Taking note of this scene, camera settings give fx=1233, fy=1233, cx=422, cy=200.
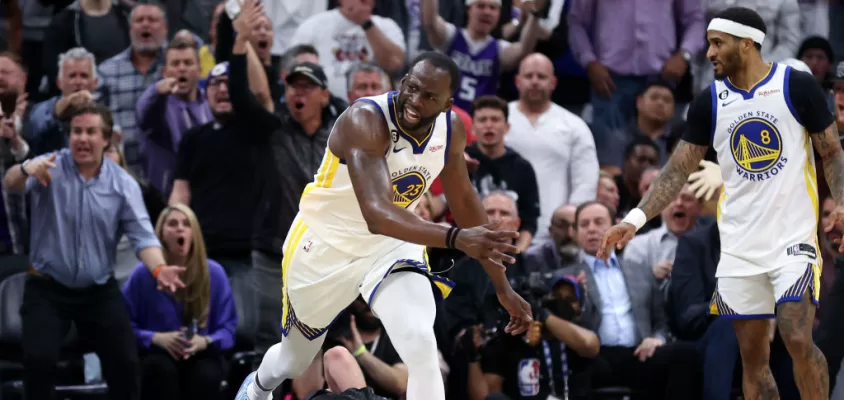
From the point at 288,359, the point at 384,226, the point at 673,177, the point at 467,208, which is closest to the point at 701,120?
the point at 673,177

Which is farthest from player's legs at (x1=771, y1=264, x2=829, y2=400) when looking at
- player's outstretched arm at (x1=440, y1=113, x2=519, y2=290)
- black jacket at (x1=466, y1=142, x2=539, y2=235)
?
black jacket at (x1=466, y1=142, x2=539, y2=235)

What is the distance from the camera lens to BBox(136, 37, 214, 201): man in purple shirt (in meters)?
9.54

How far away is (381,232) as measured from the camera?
5.18m

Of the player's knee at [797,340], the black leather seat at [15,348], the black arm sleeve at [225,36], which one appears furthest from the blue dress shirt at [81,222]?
the player's knee at [797,340]

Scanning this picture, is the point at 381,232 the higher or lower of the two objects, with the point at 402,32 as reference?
lower

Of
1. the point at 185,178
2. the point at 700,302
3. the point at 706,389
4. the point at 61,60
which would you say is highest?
the point at 61,60

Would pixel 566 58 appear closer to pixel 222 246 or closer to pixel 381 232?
pixel 222 246

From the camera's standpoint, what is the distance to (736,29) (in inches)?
252

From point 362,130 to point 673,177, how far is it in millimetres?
2028

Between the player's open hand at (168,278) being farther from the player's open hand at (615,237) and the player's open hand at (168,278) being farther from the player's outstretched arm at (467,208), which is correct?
the player's open hand at (615,237)

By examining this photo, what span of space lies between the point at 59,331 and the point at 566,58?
5090 millimetres

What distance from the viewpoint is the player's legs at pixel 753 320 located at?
6.45 m

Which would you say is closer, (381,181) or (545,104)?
(381,181)

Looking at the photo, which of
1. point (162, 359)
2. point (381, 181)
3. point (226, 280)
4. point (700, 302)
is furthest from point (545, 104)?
point (381, 181)
